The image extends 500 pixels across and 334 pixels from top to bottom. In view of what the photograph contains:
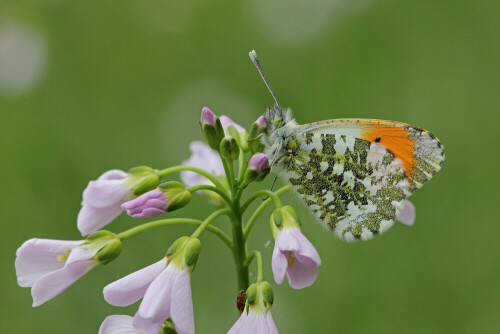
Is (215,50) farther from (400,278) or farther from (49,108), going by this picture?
(400,278)

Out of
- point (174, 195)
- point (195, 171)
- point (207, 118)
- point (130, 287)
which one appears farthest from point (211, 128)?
point (130, 287)

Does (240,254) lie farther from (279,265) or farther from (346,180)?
(346,180)

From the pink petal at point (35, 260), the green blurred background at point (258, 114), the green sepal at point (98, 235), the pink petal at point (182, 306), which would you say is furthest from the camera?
the green blurred background at point (258, 114)

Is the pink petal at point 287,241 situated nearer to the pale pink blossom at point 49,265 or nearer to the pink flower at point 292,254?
the pink flower at point 292,254

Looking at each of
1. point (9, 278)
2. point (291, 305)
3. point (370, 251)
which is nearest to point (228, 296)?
point (291, 305)

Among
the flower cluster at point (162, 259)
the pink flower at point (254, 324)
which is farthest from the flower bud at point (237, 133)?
the pink flower at point (254, 324)

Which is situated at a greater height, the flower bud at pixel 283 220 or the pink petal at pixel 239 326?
the flower bud at pixel 283 220
